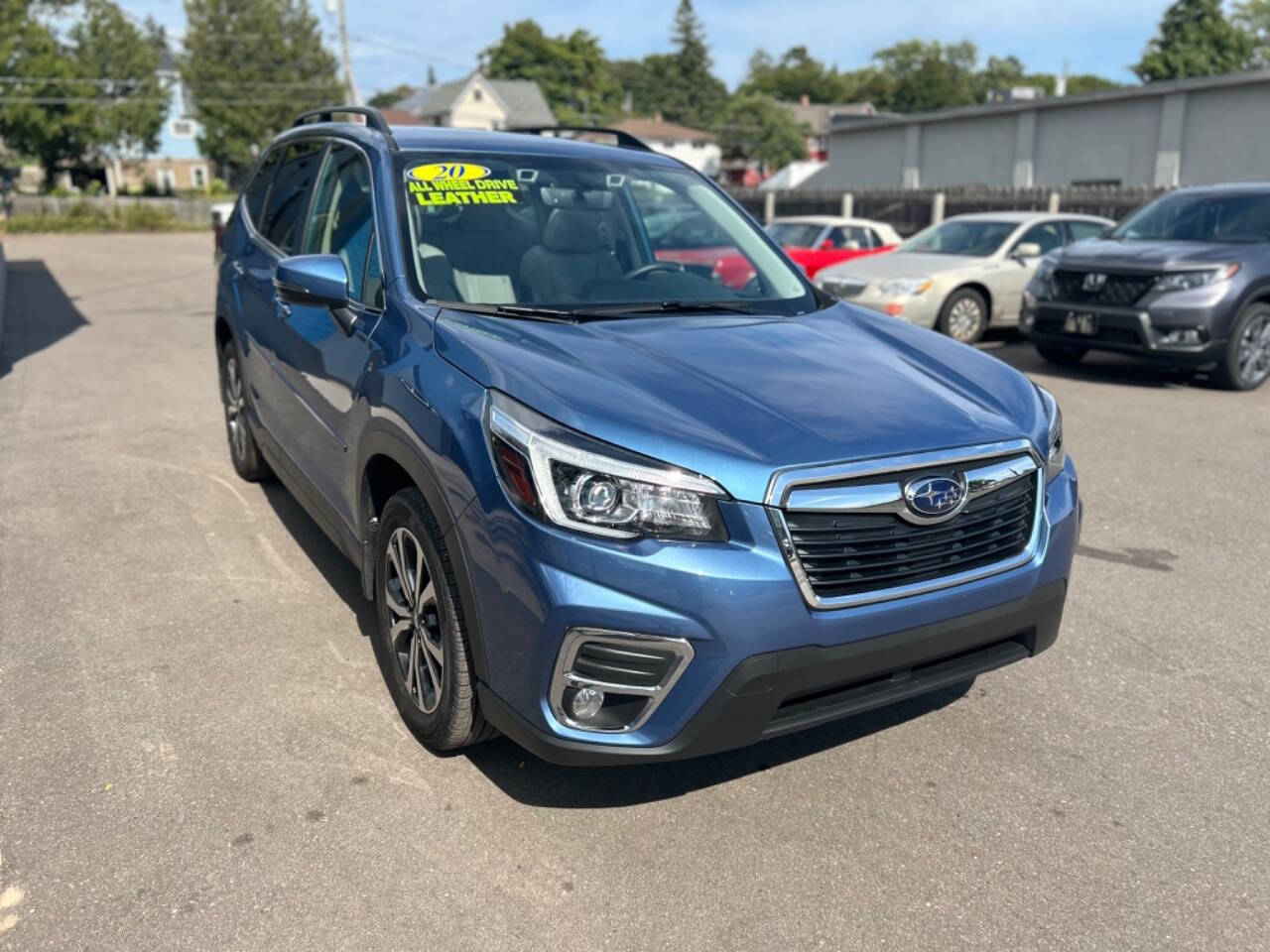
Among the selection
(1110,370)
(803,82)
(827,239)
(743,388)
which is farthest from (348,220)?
(803,82)

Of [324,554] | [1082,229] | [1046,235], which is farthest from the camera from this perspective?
[1082,229]

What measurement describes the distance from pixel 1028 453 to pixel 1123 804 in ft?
3.47

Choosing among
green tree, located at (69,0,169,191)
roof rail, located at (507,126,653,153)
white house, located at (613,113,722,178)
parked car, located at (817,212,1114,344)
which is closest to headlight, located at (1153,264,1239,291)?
parked car, located at (817,212,1114,344)

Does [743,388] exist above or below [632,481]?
above

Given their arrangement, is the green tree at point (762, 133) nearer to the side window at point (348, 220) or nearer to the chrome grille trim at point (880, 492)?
the side window at point (348, 220)

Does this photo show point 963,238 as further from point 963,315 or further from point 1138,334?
point 1138,334

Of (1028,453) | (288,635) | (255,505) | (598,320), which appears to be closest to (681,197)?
(598,320)

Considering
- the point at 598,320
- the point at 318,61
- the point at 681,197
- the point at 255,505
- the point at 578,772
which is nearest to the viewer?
the point at 578,772

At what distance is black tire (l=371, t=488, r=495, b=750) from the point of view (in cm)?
291

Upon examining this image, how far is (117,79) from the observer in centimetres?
5403

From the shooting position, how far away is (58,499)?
18.9ft

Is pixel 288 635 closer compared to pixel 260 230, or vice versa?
pixel 288 635

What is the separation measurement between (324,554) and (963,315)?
8513 mm

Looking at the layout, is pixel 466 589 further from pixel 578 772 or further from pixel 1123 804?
pixel 1123 804
